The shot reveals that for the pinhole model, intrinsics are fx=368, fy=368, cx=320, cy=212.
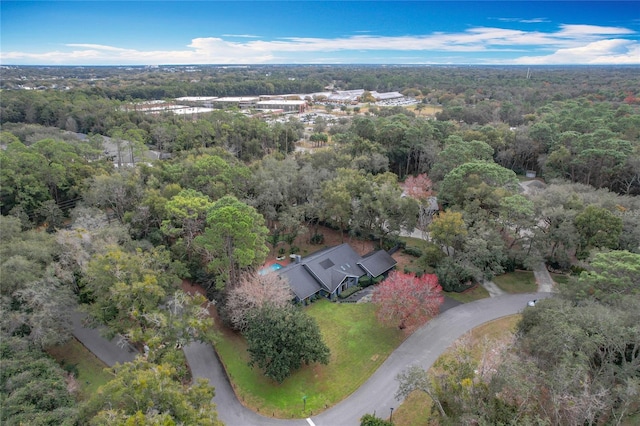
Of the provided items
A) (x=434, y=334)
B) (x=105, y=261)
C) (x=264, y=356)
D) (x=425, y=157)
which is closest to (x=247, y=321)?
(x=264, y=356)

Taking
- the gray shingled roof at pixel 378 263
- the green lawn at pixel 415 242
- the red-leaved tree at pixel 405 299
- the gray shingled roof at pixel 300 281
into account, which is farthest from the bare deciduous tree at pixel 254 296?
the green lawn at pixel 415 242

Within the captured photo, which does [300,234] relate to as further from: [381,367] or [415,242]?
[381,367]

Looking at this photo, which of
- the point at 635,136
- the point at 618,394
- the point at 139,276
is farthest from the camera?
the point at 635,136

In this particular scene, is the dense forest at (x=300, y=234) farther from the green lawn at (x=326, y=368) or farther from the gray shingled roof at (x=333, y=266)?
the gray shingled roof at (x=333, y=266)

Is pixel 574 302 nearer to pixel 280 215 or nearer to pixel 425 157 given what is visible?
pixel 280 215

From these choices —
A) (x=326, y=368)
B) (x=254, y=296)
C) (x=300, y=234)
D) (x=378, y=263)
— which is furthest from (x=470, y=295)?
(x=254, y=296)

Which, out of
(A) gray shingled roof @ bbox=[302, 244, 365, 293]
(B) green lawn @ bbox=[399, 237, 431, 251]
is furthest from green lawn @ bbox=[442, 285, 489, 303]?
(A) gray shingled roof @ bbox=[302, 244, 365, 293]
